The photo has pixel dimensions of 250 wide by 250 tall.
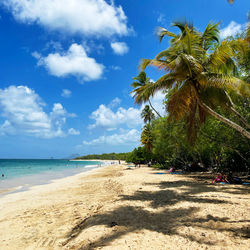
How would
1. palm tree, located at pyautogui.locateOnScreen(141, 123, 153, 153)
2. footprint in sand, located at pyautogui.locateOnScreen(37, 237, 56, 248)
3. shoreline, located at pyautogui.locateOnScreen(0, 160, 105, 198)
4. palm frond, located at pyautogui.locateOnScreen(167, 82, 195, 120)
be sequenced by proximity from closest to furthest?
1. footprint in sand, located at pyautogui.locateOnScreen(37, 237, 56, 248)
2. palm frond, located at pyautogui.locateOnScreen(167, 82, 195, 120)
3. shoreline, located at pyautogui.locateOnScreen(0, 160, 105, 198)
4. palm tree, located at pyautogui.locateOnScreen(141, 123, 153, 153)

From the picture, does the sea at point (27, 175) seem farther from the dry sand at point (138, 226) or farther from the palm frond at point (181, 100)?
the palm frond at point (181, 100)

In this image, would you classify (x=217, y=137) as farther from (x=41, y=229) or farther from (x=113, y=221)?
(x=41, y=229)

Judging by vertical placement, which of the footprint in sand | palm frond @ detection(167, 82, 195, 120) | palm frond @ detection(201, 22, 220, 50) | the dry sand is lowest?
the footprint in sand

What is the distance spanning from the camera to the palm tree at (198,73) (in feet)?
18.6

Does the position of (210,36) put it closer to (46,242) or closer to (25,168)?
(46,242)

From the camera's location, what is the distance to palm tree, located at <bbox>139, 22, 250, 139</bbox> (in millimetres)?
5676

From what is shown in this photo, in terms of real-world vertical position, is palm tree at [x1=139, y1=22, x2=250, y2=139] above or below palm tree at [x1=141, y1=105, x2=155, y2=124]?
below

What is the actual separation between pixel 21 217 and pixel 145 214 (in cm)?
459

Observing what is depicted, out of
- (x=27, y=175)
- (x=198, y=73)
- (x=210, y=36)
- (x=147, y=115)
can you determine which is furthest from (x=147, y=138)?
(x=198, y=73)

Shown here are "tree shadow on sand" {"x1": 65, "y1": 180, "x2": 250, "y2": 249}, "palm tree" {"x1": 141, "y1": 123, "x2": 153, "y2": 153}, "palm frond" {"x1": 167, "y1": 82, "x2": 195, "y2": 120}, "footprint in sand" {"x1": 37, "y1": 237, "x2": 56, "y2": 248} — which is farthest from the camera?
"palm tree" {"x1": 141, "y1": 123, "x2": 153, "y2": 153}

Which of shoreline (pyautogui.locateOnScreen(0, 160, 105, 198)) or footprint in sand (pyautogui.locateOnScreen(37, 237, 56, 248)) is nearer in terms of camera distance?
footprint in sand (pyautogui.locateOnScreen(37, 237, 56, 248))

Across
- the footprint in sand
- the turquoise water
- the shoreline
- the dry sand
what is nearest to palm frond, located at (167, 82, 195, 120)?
the dry sand

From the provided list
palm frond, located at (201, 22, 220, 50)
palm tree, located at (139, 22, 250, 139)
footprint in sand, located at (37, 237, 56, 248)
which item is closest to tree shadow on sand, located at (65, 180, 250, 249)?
footprint in sand, located at (37, 237, 56, 248)

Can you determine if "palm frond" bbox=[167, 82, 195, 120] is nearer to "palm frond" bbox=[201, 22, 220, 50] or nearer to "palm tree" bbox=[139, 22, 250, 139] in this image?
"palm tree" bbox=[139, 22, 250, 139]
